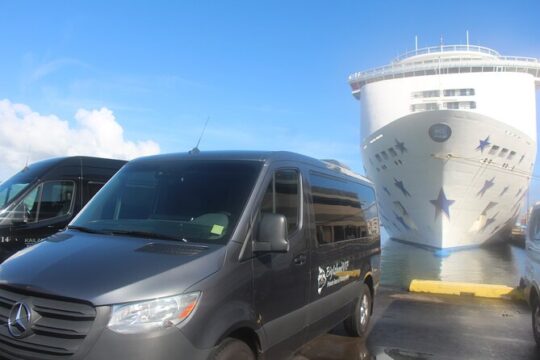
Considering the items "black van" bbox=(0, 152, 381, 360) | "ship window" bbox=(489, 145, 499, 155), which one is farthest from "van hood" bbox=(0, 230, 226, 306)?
"ship window" bbox=(489, 145, 499, 155)

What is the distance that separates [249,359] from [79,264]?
4.18ft

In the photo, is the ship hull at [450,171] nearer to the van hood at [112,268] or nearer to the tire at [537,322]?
the tire at [537,322]

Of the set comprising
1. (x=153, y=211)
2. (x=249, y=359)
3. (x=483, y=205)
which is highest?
(x=483, y=205)

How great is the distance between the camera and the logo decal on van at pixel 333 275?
446 centimetres

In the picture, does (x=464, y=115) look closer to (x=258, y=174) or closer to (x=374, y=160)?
(x=374, y=160)

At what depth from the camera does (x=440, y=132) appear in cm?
2356

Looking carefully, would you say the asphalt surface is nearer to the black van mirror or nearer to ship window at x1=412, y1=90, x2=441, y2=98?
the black van mirror

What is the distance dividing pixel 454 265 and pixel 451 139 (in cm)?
624

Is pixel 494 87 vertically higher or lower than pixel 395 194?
higher

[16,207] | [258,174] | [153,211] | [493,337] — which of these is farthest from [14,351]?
[493,337]

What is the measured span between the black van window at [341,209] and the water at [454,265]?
34.2 ft

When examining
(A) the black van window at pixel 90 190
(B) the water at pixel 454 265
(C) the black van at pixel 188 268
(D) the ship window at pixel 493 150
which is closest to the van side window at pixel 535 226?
(C) the black van at pixel 188 268

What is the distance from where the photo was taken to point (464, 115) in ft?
74.4

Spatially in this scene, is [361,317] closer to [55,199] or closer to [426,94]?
[55,199]
